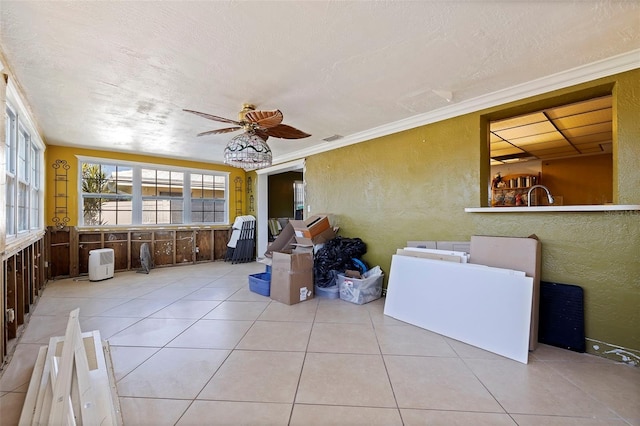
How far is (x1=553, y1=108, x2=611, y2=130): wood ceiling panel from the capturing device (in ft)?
10.7

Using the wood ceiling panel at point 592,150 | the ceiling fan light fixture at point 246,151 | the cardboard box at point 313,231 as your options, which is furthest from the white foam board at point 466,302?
the wood ceiling panel at point 592,150

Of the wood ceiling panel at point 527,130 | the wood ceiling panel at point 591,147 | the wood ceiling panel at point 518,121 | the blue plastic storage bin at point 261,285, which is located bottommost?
the blue plastic storage bin at point 261,285

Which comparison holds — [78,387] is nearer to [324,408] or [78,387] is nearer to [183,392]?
[183,392]

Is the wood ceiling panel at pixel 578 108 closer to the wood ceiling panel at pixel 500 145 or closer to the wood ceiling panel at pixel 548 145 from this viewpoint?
the wood ceiling panel at pixel 500 145

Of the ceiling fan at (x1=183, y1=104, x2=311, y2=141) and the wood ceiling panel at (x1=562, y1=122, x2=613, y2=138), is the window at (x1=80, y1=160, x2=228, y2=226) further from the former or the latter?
the wood ceiling panel at (x1=562, y1=122, x2=613, y2=138)

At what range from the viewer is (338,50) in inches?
82.7

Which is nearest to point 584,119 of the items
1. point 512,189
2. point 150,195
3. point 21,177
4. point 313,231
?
point 512,189

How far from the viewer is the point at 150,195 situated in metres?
6.02

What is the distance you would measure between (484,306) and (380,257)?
1700mm

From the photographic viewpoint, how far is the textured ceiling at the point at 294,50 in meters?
1.71

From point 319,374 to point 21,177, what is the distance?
414 cm

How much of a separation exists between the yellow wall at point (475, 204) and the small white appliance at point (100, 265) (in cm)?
376

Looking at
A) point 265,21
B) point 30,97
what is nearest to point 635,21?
point 265,21

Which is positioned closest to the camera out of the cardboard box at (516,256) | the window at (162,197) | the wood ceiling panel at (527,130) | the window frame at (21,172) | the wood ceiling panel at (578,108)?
the cardboard box at (516,256)
